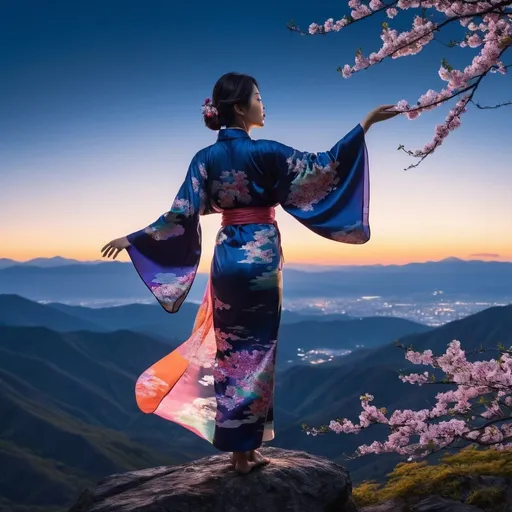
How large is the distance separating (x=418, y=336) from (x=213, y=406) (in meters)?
120

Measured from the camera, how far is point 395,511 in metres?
6.11

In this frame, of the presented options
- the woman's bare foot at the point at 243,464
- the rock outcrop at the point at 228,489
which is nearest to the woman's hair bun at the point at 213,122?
the woman's bare foot at the point at 243,464

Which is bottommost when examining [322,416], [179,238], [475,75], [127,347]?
[322,416]

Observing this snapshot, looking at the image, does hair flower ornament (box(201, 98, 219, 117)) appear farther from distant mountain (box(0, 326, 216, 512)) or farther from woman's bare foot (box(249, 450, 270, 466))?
distant mountain (box(0, 326, 216, 512))

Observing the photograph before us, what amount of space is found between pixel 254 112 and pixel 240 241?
50.7 inches

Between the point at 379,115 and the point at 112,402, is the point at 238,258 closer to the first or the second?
the point at 379,115

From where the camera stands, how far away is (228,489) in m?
5.09

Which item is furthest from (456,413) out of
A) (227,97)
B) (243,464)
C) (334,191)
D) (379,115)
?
(227,97)

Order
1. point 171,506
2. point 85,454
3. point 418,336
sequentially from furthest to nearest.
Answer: point 418,336 < point 85,454 < point 171,506

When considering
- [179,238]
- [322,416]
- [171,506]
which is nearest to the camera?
[171,506]

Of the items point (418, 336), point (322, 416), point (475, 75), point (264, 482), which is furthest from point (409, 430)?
point (418, 336)

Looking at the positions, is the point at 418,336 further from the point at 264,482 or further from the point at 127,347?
the point at 264,482

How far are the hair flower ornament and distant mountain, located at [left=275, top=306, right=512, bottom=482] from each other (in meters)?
73.7

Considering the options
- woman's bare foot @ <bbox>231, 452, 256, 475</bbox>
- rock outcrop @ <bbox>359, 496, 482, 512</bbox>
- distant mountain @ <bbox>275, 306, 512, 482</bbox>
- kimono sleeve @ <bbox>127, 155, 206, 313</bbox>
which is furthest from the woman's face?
distant mountain @ <bbox>275, 306, 512, 482</bbox>
